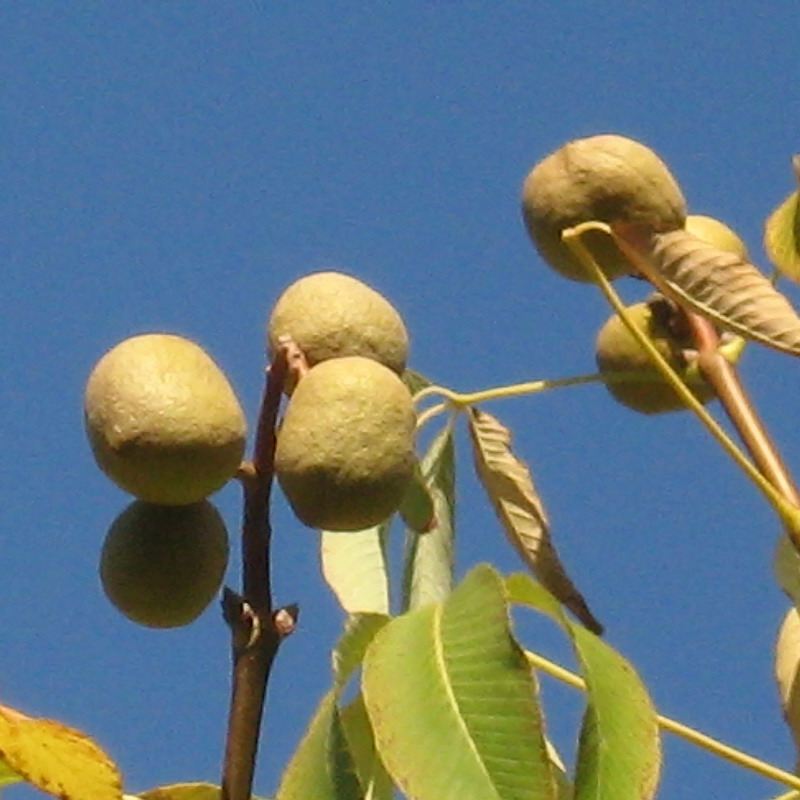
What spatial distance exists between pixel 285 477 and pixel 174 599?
19cm

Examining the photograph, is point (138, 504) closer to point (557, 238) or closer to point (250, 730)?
point (250, 730)

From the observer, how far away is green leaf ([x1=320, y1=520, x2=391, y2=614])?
1.93 meters

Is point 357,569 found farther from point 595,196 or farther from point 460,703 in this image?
point 460,703

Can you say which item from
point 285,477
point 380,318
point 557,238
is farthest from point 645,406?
point 285,477

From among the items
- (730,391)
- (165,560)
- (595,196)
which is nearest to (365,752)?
(165,560)

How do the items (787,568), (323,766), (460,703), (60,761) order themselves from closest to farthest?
Result: 1. (60,761)
2. (460,703)
3. (323,766)
4. (787,568)

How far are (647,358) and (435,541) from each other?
30 centimetres

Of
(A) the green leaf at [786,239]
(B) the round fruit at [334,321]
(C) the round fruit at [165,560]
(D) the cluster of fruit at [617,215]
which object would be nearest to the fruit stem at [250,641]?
(C) the round fruit at [165,560]

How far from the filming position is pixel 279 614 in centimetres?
144

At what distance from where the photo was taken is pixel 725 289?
1.72 m

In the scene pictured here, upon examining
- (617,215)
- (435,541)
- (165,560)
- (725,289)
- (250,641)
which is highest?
(617,215)

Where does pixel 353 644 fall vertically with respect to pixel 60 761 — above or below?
above

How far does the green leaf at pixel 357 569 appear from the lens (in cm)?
193

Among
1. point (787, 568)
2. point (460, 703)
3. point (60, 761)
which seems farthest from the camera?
point (787, 568)
